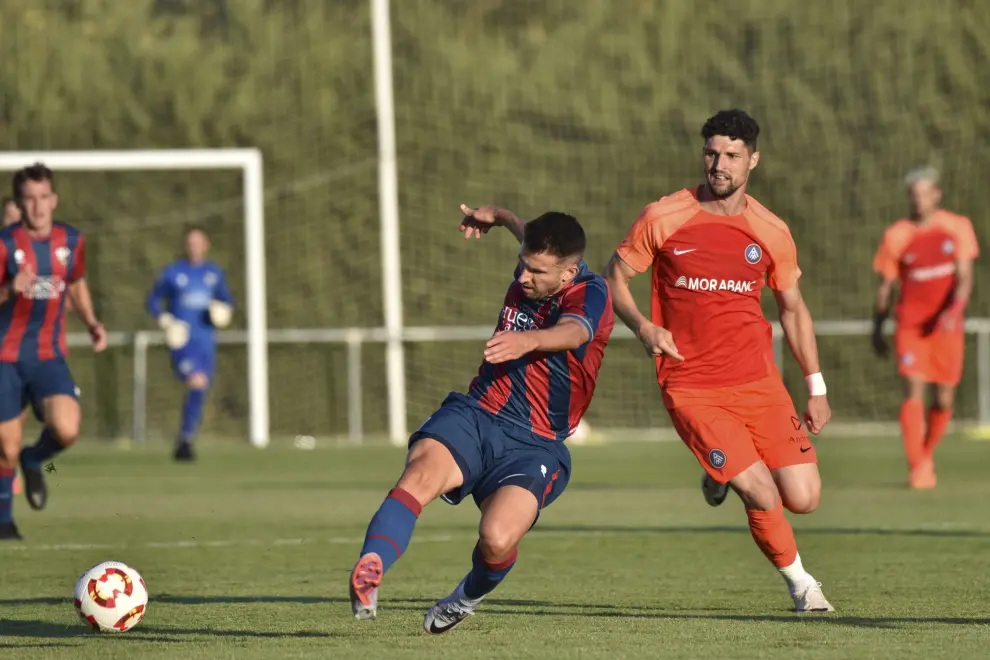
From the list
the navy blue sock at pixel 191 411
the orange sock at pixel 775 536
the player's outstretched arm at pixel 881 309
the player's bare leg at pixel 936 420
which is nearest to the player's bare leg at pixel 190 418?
the navy blue sock at pixel 191 411

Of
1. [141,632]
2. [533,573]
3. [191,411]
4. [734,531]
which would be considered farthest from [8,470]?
[191,411]

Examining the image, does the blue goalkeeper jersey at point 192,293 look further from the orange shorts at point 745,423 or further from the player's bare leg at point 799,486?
the player's bare leg at point 799,486

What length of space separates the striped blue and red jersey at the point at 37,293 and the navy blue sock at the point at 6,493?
25.7 inches

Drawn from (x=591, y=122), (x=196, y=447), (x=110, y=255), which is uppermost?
(x=591, y=122)

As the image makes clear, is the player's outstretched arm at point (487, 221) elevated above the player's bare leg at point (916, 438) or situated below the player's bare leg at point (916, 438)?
above

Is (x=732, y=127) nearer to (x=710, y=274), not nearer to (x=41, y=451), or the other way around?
(x=710, y=274)

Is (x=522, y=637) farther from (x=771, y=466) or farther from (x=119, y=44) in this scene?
(x=119, y=44)

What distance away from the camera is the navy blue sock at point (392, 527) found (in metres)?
6.02

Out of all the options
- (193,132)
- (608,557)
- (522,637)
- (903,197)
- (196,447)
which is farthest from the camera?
(193,132)

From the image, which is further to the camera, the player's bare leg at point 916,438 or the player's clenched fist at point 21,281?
the player's bare leg at point 916,438

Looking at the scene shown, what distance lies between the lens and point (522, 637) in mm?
6434

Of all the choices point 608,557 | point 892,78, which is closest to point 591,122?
point 892,78

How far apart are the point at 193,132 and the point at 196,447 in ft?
17.1

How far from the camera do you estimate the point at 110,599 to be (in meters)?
6.57
